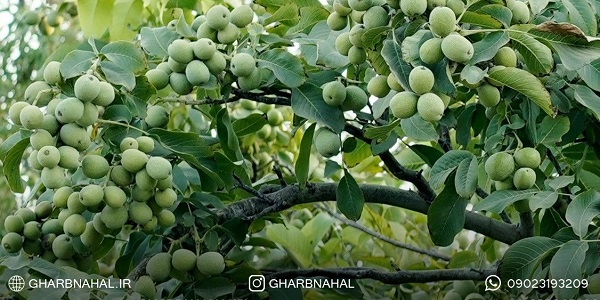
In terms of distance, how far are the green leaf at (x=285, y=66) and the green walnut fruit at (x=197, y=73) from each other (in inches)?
4.1

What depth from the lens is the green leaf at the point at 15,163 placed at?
48.5 inches

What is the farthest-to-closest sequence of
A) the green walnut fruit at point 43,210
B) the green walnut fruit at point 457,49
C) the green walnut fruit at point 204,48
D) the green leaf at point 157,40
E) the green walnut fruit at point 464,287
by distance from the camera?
1. the green walnut fruit at point 464,287
2. the green walnut fruit at point 43,210
3. the green leaf at point 157,40
4. the green walnut fruit at point 204,48
5. the green walnut fruit at point 457,49

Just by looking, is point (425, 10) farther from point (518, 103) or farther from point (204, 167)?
point (204, 167)

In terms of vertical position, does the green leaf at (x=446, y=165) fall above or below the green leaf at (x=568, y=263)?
above

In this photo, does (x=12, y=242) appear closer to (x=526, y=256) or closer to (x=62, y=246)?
(x=62, y=246)

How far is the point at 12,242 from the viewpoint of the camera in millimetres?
1385

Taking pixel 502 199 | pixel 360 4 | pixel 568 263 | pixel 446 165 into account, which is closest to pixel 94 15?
pixel 360 4

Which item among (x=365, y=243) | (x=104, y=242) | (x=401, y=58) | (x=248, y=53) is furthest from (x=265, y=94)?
(x=365, y=243)

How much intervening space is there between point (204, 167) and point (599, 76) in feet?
1.97

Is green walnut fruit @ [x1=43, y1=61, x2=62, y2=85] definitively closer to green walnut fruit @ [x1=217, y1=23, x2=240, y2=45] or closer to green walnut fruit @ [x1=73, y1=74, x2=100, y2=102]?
green walnut fruit @ [x1=73, y1=74, x2=100, y2=102]

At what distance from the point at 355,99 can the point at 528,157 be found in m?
0.28

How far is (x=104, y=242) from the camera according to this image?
1547 mm

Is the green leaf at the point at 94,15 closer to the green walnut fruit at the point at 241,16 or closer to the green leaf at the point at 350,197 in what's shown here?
the green walnut fruit at the point at 241,16

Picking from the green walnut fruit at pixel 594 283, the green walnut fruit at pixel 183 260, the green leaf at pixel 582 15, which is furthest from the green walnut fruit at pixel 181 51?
the green walnut fruit at pixel 594 283
